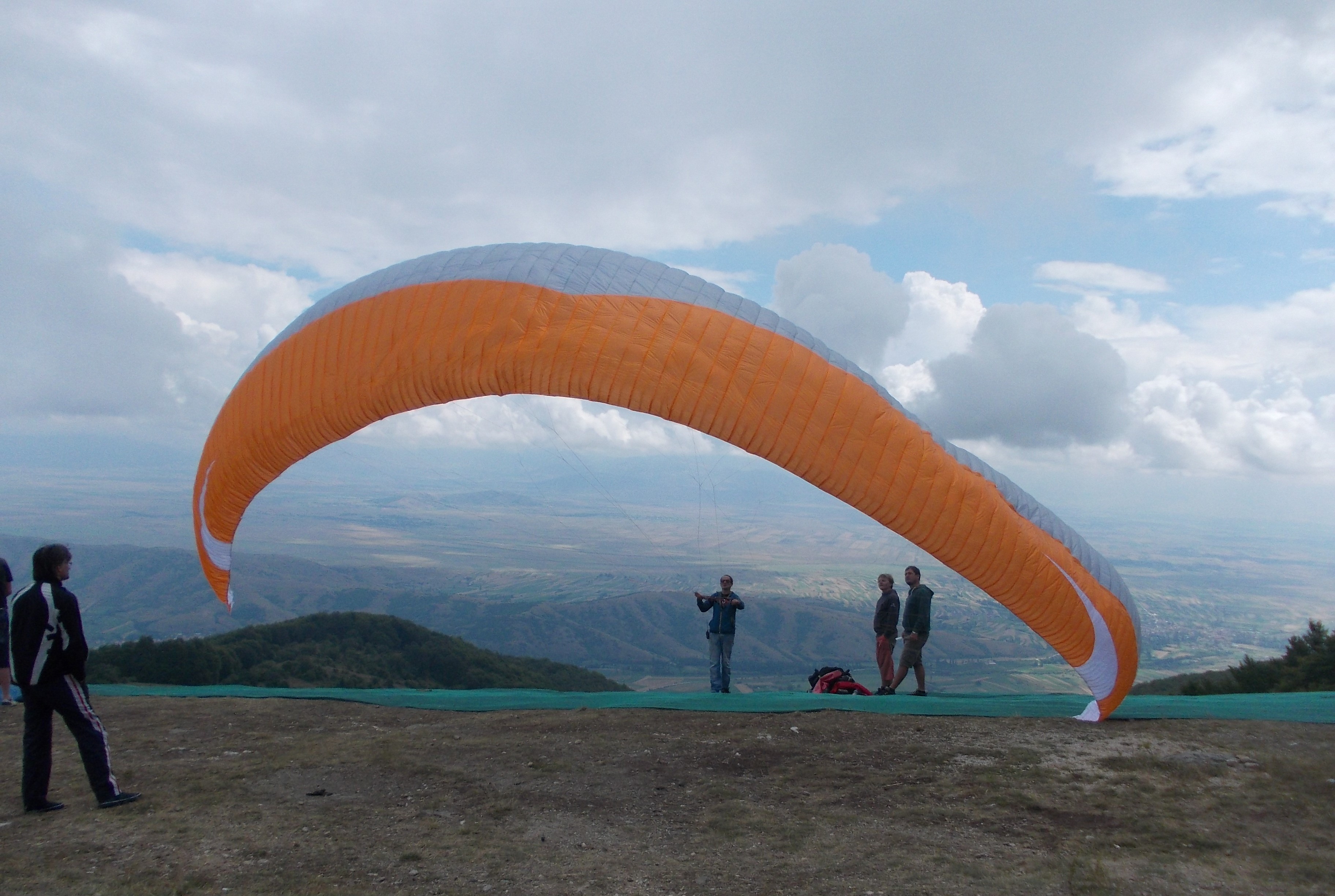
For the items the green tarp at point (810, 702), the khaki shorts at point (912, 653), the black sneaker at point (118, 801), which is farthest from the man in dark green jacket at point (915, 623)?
the black sneaker at point (118, 801)

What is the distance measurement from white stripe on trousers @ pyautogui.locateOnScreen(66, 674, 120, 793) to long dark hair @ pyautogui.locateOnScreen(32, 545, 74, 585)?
2.07ft

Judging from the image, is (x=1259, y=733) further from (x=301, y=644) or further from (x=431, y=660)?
(x=301, y=644)

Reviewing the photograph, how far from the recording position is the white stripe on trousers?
15.6ft

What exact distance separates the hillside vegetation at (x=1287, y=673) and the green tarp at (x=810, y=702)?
133 centimetres

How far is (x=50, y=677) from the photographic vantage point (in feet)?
15.4

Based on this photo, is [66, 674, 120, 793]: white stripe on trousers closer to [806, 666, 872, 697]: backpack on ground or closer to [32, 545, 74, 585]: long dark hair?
[32, 545, 74, 585]: long dark hair

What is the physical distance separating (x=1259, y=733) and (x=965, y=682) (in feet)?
110

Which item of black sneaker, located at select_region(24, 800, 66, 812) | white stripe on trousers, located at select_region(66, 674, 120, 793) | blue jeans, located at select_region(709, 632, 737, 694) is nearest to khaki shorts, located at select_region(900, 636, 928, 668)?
blue jeans, located at select_region(709, 632, 737, 694)

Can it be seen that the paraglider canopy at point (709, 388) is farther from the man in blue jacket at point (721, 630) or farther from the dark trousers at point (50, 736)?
the man in blue jacket at point (721, 630)

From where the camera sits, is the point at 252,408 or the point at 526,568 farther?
the point at 526,568

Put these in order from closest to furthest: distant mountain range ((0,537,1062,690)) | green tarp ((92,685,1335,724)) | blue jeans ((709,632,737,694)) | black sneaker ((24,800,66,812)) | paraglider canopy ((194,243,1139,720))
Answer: black sneaker ((24,800,66,812)) < paraglider canopy ((194,243,1139,720)) < green tarp ((92,685,1335,724)) < blue jeans ((709,632,737,694)) < distant mountain range ((0,537,1062,690))

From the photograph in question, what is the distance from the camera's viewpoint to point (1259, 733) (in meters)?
6.04

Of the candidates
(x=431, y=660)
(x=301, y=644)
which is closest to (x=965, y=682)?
(x=431, y=660)

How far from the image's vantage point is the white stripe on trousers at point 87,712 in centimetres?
474
